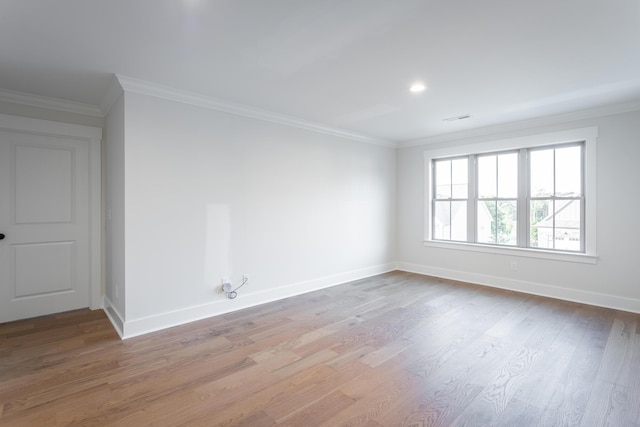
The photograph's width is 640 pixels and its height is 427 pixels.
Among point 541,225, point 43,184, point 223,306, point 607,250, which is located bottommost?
point 223,306

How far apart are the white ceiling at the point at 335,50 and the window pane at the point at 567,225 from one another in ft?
4.25

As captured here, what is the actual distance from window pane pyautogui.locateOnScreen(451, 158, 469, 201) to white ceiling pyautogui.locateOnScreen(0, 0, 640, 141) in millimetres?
1554

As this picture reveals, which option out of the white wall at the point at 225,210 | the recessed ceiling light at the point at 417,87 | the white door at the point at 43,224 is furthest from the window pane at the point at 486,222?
the white door at the point at 43,224

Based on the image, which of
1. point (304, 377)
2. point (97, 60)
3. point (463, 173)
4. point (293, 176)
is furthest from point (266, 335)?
point (463, 173)

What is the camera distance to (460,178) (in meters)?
5.30

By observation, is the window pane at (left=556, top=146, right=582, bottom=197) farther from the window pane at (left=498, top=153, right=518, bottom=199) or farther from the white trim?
the white trim

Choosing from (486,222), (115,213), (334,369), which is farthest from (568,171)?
(115,213)

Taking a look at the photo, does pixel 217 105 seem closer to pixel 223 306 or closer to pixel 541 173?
pixel 223 306

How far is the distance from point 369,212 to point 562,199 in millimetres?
2751

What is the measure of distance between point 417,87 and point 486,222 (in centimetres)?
284

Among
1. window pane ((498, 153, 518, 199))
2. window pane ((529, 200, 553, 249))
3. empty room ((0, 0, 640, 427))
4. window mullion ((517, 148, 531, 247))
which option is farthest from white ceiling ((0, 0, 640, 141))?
window pane ((529, 200, 553, 249))

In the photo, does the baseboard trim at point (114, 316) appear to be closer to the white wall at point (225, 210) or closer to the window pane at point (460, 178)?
the white wall at point (225, 210)

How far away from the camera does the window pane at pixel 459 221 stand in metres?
5.25

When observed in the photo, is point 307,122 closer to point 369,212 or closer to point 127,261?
point 369,212
